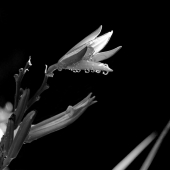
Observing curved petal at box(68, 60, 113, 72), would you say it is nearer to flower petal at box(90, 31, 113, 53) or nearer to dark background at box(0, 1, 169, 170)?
flower petal at box(90, 31, 113, 53)

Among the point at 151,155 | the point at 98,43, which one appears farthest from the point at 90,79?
the point at 98,43

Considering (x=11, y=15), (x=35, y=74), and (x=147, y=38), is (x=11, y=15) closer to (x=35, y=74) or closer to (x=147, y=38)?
(x=35, y=74)

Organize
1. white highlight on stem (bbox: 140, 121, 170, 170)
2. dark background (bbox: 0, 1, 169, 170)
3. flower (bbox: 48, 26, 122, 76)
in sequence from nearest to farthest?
flower (bbox: 48, 26, 122, 76) < white highlight on stem (bbox: 140, 121, 170, 170) < dark background (bbox: 0, 1, 169, 170)

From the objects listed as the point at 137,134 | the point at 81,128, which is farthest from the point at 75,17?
the point at 137,134

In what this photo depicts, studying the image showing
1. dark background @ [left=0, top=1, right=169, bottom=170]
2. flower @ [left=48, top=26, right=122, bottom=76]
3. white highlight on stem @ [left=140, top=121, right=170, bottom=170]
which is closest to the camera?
flower @ [left=48, top=26, right=122, bottom=76]

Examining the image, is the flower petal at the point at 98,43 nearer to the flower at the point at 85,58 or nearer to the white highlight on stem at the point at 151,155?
the flower at the point at 85,58

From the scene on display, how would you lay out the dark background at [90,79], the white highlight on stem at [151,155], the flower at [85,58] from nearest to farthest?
the flower at [85,58], the white highlight on stem at [151,155], the dark background at [90,79]

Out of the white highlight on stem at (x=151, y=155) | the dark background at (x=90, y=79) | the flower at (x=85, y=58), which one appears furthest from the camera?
the dark background at (x=90, y=79)

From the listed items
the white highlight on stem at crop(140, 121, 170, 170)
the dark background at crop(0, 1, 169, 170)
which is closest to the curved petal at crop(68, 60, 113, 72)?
the white highlight on stem at crop(140, 121, 170, 170)

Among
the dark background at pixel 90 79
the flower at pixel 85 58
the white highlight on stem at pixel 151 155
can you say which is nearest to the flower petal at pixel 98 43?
the flower at pixel 85 58
